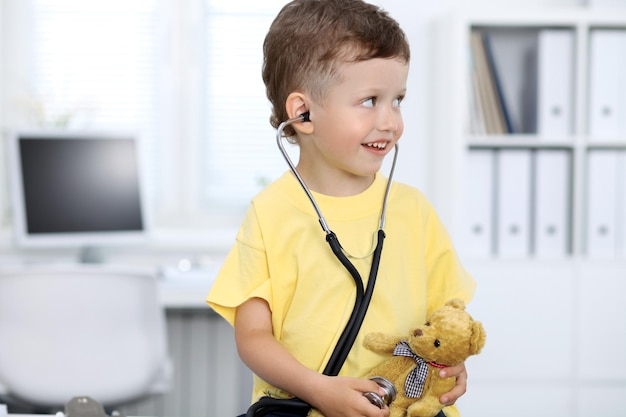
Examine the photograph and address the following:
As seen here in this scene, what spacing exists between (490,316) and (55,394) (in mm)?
1473

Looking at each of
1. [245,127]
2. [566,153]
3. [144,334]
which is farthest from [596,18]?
[144,334]

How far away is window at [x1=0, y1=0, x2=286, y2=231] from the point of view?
3.32 m

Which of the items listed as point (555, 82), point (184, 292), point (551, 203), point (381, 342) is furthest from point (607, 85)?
point (381, 342)

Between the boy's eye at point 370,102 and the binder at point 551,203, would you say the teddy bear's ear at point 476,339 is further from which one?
the binder at point 551,203

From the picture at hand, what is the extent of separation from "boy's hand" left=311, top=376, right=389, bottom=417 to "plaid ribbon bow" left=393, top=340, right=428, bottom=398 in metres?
0.05

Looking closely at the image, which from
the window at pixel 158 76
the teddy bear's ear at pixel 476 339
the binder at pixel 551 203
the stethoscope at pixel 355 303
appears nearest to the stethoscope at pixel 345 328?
the stethoscope at pixel 355 303

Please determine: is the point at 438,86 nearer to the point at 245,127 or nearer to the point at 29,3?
the point at 245,127

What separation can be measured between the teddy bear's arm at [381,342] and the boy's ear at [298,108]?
0.27 metres

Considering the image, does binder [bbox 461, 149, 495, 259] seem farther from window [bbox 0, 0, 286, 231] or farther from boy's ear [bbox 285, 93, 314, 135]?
boy's ear [bbox 285, 93, 314, 135]

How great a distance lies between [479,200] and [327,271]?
1.91 m

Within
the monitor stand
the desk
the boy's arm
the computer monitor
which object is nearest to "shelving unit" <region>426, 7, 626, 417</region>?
the desk

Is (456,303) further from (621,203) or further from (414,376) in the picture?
(621,203)

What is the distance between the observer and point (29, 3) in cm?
329

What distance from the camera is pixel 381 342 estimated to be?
0.95 m
